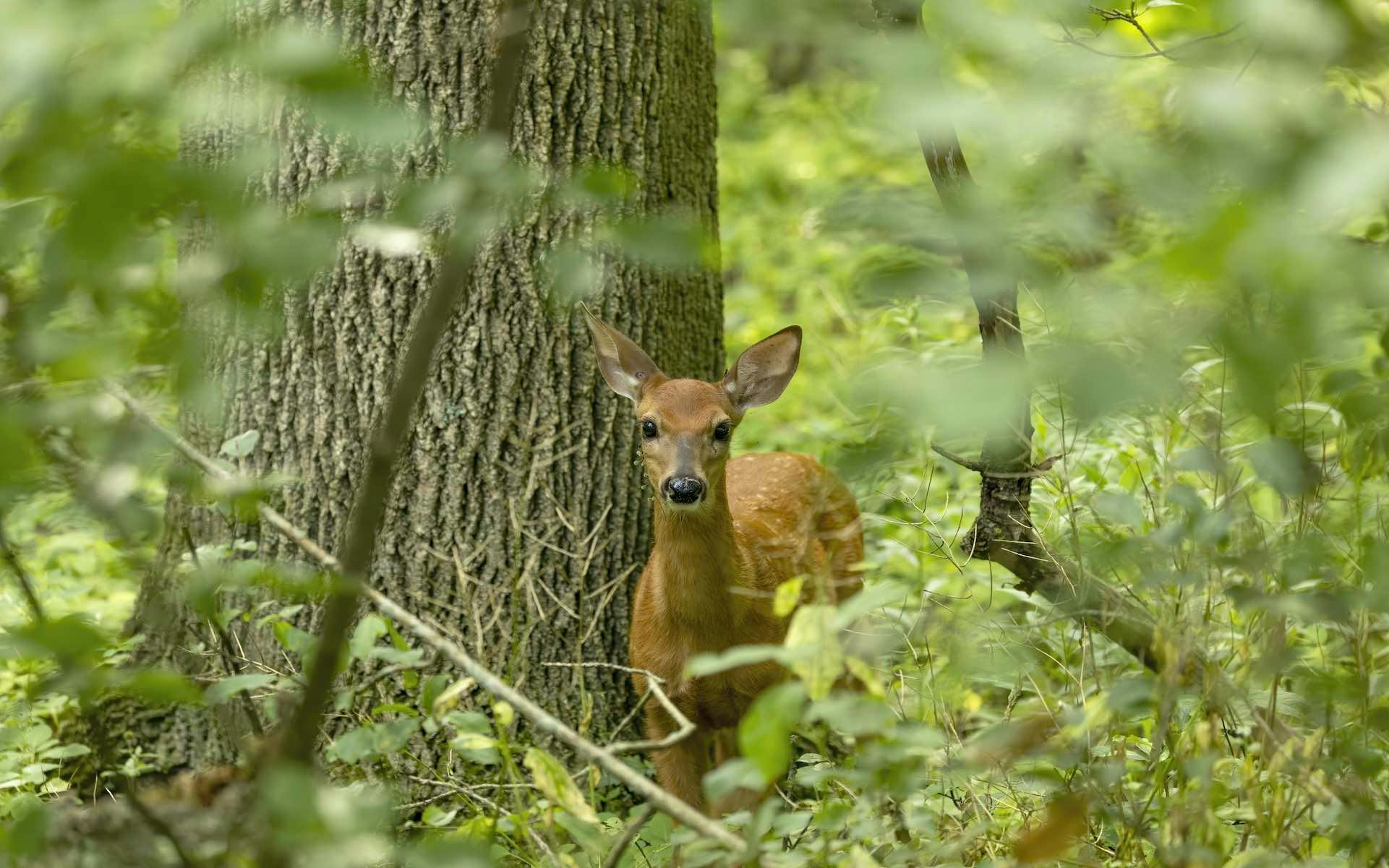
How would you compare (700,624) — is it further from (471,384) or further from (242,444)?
(242,444)

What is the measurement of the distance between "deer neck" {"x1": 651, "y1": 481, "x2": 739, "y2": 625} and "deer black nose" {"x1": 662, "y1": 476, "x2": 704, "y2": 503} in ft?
0.36

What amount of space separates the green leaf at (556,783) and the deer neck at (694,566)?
2.04m

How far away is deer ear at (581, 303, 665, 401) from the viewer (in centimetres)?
400

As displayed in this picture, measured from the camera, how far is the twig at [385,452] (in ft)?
4.03

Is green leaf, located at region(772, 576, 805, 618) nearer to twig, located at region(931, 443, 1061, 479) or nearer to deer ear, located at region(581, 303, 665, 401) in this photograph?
twig, located at region(931, 443, 1061, 479)

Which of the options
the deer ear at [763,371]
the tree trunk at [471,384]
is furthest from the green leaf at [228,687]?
the deer ear at [763,371]

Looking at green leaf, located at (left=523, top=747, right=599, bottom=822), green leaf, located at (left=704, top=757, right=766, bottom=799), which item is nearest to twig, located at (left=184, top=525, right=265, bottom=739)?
green leaf, located at (left=523, top=747, right=599, bottom=822)

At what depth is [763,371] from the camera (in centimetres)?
462

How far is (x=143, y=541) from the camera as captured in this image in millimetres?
1685

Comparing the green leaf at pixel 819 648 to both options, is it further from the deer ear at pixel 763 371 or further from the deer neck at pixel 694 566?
the deer ear at pixel 763 371

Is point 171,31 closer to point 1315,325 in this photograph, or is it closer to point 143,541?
point 143,541

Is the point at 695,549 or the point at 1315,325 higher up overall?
the point at 1315,325

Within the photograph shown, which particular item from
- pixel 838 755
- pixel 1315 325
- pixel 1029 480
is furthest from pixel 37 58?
pixel 838 755

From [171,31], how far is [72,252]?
0.80 ft
